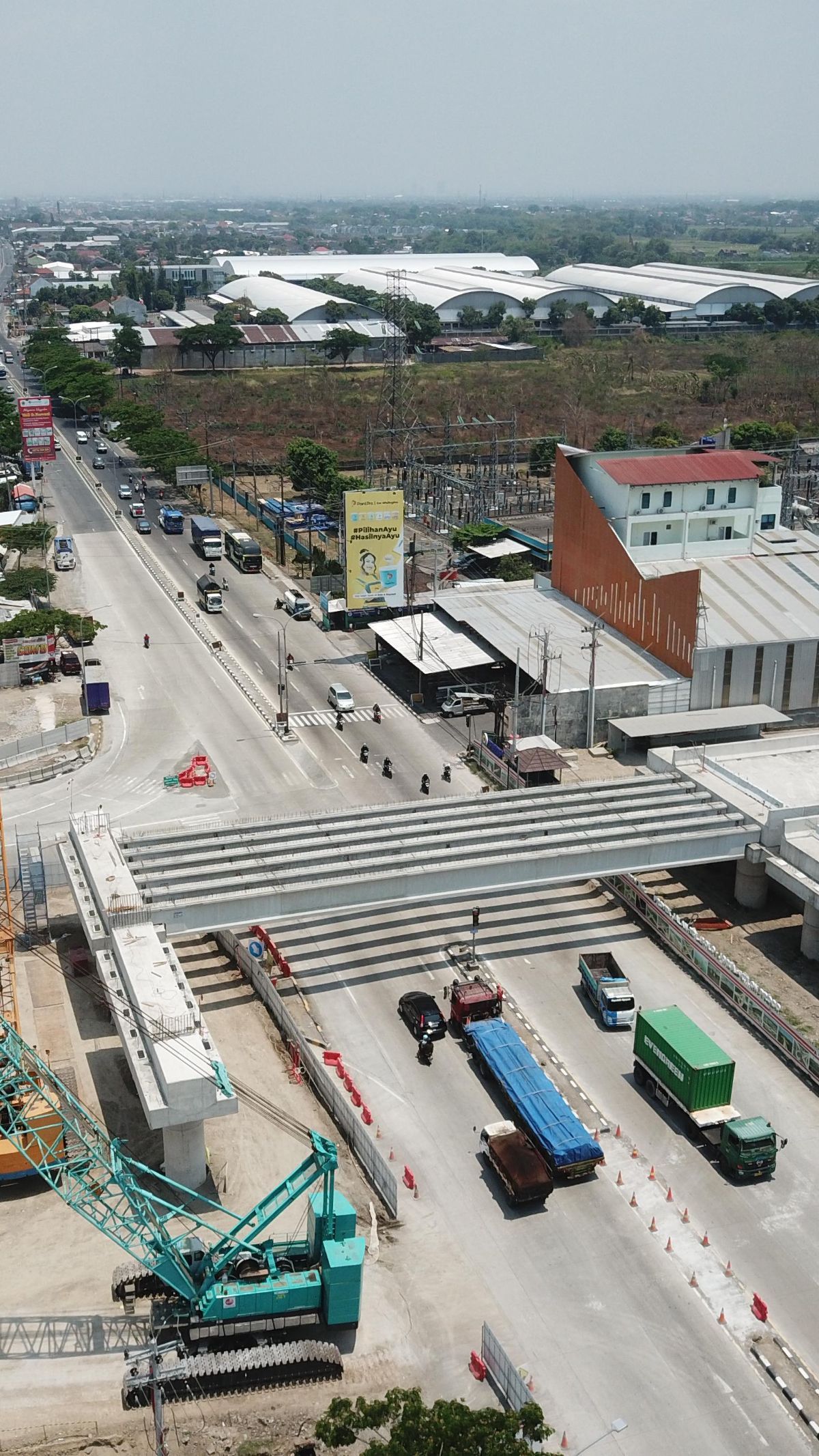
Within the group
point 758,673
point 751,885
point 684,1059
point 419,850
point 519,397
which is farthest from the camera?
point 519,397

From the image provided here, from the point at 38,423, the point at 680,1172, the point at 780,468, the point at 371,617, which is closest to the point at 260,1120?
the point at 680,1172

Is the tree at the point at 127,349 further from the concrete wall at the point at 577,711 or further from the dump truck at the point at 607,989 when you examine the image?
the dump truck at the point at 607,989

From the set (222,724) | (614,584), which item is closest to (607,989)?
(222,724)

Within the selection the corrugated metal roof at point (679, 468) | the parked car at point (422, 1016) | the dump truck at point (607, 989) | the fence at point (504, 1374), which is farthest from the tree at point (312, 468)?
the fence at point (504, 1374)

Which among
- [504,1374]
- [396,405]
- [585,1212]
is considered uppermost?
[396,405]

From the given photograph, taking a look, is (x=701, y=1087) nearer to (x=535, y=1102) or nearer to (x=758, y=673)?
(x=535, y=1102)

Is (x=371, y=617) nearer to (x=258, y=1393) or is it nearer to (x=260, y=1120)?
(x=260, y=1120)

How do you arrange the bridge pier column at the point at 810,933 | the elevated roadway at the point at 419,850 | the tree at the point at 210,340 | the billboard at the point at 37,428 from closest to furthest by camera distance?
the elevated roadway at the point at 419,850 → the bridge pier column at the point at 810,933 → the billboard at the point at 37,428 → the tree at the point at 210,340
